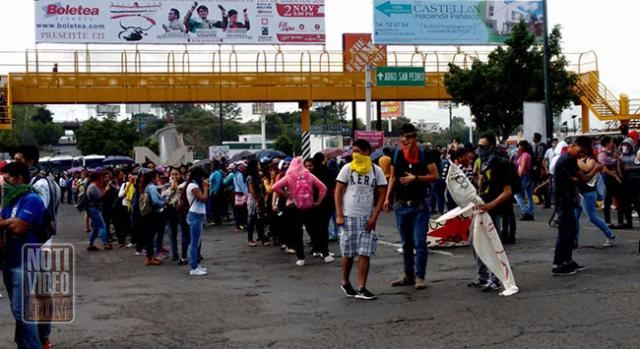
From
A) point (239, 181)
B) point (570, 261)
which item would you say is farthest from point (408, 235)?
point (239, 181)

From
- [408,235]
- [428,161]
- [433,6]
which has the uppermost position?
[433,6]

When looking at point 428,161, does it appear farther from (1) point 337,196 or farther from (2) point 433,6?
(2) point 433,6

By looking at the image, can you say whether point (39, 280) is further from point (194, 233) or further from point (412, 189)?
point (194, 233)

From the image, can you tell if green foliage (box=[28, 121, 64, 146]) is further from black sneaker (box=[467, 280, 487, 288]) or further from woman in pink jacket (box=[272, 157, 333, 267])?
black sneaker (box=[467, 280, 487, 288])

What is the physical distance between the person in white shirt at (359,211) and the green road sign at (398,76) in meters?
16.4

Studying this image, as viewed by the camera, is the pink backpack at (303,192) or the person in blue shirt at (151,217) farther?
the person in blue shirt at (151,217)

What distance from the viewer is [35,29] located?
3756cm

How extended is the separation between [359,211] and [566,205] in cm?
276

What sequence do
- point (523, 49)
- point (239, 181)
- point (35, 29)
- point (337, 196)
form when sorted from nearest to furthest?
point (337, 196), point (239, 181), point (523, 49), point (35, 29)

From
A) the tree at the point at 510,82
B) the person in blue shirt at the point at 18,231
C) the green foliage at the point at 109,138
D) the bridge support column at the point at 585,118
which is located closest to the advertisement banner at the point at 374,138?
the tree at the point at 510,82

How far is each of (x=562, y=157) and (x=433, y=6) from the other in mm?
31918

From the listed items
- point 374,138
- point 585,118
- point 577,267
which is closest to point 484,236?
point 577,267

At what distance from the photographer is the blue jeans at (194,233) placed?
1246 cm

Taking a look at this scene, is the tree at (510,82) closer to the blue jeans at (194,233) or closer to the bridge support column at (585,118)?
the bridge support column at (585,118)
